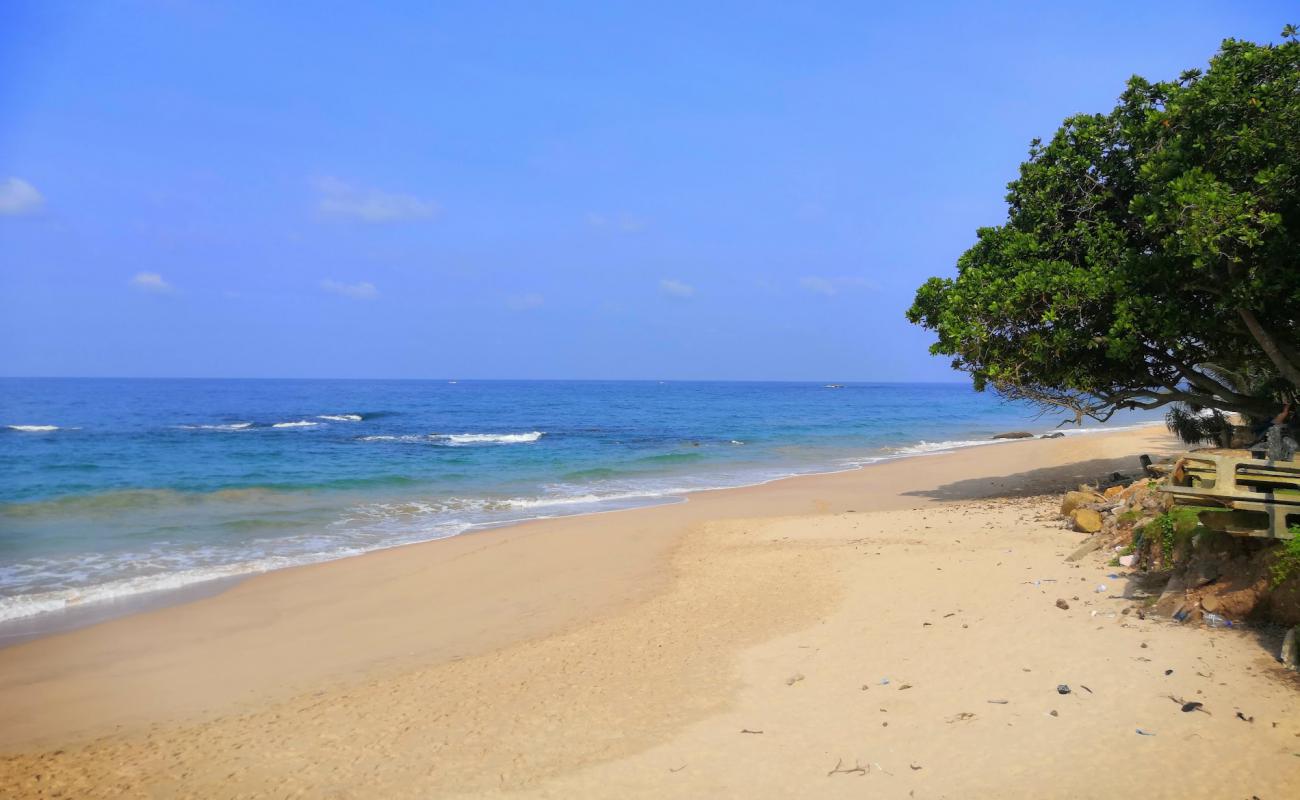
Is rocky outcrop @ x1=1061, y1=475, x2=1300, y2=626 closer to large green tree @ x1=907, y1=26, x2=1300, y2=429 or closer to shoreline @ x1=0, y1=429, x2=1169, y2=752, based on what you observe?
large green tree @ x1=907, y1=26, x2=1300, y2=429

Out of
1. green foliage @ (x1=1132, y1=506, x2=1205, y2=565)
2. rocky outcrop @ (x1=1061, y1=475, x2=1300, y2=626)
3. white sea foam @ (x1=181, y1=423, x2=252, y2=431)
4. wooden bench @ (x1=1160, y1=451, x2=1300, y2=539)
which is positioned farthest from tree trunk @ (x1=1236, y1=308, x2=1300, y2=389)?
white sea foam @ (x1=181, y1=423, x2=252, y2=431)

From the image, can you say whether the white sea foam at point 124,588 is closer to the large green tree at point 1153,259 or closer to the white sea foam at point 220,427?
the large green tree at point 1153,259

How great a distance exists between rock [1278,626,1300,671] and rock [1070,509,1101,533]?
493 cm

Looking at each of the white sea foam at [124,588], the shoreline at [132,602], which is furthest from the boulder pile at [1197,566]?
the white sea foam at [124,588]

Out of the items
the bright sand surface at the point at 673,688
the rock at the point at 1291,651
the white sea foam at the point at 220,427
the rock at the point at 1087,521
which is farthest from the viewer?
the white sea foam at the point at 220,427

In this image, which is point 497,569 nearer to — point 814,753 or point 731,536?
point 731,536

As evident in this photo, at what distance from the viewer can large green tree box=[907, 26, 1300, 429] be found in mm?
10000

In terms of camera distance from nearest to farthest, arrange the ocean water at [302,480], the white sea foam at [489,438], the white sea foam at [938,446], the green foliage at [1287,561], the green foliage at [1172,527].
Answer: the green foliage at [1287,561], the green foliage at [1172,527], the ocean water at [302,480], the white sea foam at [938,446], the white sea foam at [489,438]

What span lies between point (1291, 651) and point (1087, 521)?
5.15m

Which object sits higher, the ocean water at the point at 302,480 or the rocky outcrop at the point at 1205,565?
the rocky outcrop at the point at 1205,565

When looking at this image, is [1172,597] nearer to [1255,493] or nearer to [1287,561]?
[1287,561]

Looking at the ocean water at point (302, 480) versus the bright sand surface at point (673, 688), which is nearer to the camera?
the bright sand surface at point (673, 688)

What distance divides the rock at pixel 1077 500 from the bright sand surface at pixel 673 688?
506 millimetres

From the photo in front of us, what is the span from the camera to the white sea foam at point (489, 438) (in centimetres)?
3641
